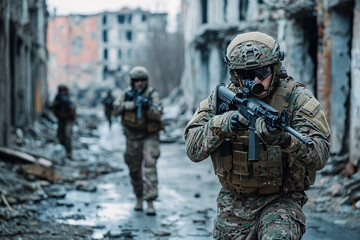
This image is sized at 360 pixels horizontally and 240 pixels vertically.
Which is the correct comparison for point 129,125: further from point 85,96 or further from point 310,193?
point 85,96

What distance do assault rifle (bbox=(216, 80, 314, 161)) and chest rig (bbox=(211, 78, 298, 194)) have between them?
0.07 meters

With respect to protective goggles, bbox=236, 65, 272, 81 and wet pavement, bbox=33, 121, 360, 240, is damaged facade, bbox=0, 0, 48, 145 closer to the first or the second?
wet pavement, bbox=33, 121, 360, 240

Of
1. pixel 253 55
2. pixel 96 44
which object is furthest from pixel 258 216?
pixel 96 44

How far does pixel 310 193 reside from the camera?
761cm

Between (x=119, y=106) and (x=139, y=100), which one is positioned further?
(x=119, y=106)

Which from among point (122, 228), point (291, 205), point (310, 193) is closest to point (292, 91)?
point (291, 205)

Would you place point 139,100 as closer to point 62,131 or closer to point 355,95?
point 355,95

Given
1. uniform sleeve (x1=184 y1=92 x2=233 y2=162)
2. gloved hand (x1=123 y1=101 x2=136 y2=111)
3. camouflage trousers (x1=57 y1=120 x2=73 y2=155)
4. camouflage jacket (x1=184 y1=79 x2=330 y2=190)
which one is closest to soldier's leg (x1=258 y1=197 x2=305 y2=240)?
camouflage jacket (x1=184 y1=79 x2=330 y2=190)

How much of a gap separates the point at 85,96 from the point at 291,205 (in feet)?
197

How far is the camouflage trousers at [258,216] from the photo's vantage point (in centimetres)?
299

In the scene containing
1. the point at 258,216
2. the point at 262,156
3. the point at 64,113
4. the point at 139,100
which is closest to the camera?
the point at 262,156

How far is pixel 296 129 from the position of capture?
9.95 ft

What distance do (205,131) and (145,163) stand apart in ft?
12.2

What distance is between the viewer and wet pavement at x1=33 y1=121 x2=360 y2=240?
5808 mm
